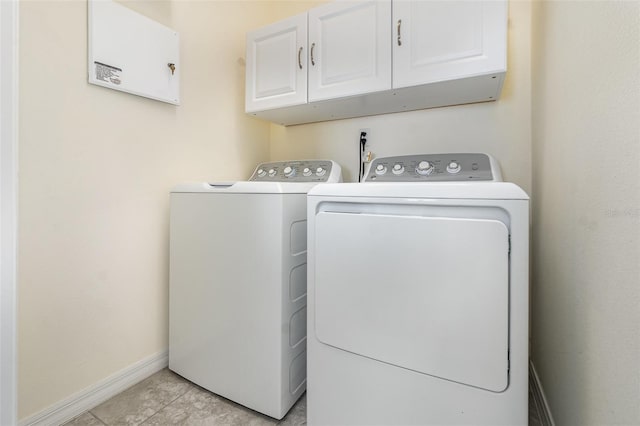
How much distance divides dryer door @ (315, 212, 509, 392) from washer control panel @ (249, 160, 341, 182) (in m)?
0.76

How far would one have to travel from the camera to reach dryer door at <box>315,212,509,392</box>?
0.81 meters

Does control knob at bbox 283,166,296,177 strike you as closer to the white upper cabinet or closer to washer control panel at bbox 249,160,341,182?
washer control panel at bbox 249,160,341,182

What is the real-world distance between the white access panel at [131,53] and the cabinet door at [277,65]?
1.56 feet

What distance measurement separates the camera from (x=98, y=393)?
1297 millimetres

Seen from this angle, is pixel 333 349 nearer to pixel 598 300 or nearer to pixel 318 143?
pixel 598 300

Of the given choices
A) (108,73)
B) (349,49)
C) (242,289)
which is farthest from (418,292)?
(108,73)

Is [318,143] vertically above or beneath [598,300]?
above

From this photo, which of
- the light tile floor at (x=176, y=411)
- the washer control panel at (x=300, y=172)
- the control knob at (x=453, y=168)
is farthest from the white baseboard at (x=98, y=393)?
the control knob at (x=453, y=168)

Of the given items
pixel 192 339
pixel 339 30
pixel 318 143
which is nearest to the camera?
pixel 192 339

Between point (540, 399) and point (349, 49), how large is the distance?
190cm

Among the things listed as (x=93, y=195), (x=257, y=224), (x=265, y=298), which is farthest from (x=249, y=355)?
(x=93, y=195)

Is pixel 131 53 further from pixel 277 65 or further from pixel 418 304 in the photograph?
pixel 418 304

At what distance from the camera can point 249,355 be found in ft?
4.08

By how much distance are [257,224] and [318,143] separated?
3.66 ft
